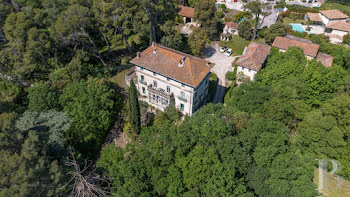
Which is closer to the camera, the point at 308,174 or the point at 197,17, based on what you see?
the point at 308,174

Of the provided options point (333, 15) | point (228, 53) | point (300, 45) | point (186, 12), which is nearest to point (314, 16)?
point (333, 15)

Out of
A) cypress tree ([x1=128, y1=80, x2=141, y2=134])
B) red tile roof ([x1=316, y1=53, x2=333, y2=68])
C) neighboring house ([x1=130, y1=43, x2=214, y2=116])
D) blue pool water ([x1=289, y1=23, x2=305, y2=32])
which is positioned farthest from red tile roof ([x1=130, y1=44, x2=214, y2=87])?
blue pool water ([x1=289, y1=23, x2=305, y2=32])

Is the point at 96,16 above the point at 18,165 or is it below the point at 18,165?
above

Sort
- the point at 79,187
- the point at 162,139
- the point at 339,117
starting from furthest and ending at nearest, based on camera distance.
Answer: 1. the point at 339,117
2. the point at 162,139
3. the point at 79,187

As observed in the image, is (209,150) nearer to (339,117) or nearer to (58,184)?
(58,184)

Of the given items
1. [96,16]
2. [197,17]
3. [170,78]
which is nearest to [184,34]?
[197,17]

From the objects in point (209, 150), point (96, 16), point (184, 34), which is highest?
point (96, 16)

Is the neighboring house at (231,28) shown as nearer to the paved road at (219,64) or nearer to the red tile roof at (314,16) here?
the paved road at (219,64)
